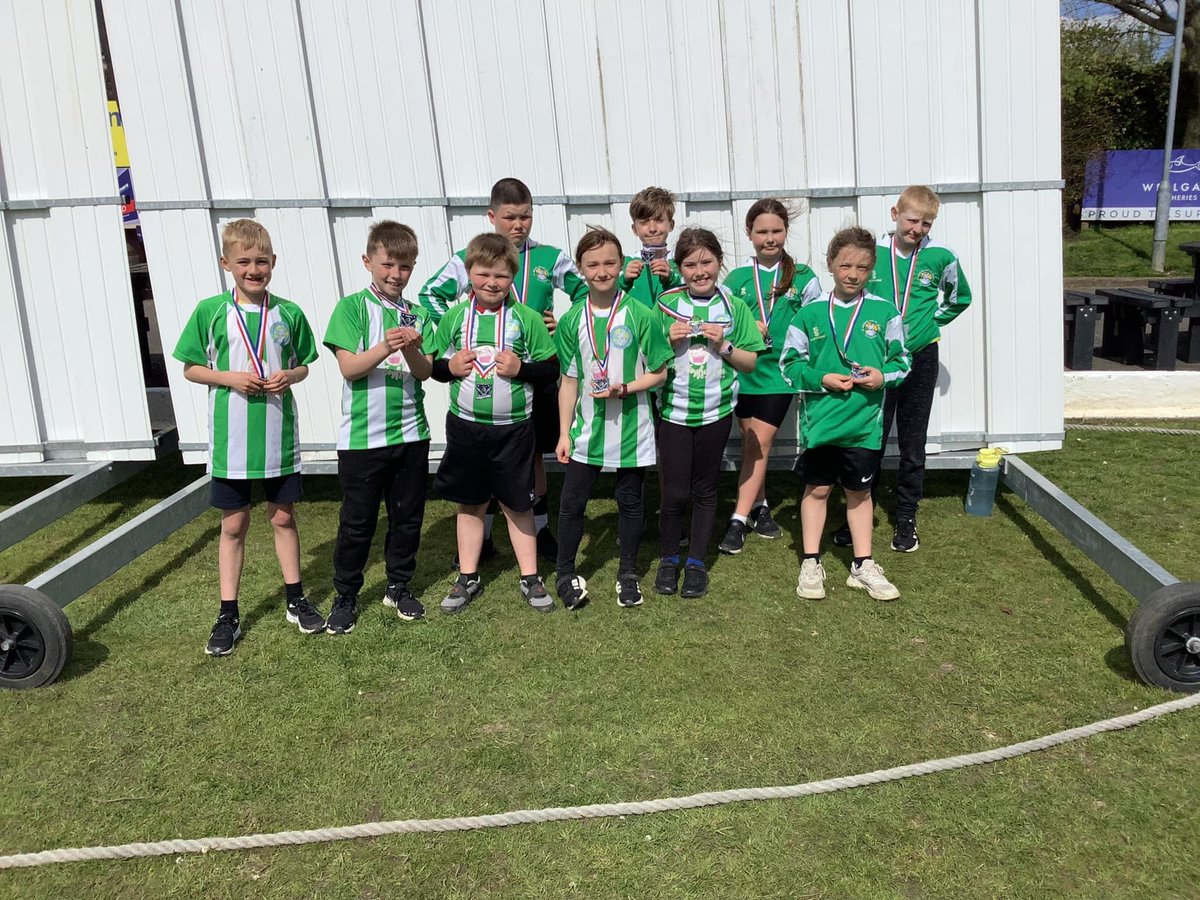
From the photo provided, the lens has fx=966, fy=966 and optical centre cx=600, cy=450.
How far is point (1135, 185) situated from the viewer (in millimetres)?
22125

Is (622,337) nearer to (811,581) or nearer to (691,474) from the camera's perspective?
(691,474)

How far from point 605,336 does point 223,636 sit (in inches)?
82.4

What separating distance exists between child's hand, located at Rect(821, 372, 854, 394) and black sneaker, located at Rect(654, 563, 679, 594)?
114 centimetres

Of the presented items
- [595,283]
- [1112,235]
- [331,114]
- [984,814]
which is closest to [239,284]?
[595,283]

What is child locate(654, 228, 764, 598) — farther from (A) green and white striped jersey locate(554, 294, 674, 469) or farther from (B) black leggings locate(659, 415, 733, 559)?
(A) green and white striped jersey locate(554, 294, 674, 469)

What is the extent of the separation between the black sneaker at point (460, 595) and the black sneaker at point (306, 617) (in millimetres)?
559

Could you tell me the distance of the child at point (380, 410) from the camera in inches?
157

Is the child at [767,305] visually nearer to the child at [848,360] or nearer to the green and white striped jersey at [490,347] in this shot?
the child at [848,360]

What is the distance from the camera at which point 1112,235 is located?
21922 millimetres

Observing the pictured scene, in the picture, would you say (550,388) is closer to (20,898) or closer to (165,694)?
(165,694)

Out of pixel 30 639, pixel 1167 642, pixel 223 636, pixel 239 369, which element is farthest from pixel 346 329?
pixel 1167 642

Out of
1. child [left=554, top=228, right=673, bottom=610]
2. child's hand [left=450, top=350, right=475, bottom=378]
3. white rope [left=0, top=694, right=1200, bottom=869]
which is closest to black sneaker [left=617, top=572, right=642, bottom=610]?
child [left=554, top=228, right=673, bottom=610]

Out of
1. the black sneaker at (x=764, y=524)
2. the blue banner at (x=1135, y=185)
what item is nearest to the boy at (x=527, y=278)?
the black sneaker at (x=764, y=524)

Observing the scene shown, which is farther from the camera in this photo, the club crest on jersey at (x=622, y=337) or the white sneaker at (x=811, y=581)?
the white sneaker at (x=811, y=581)
